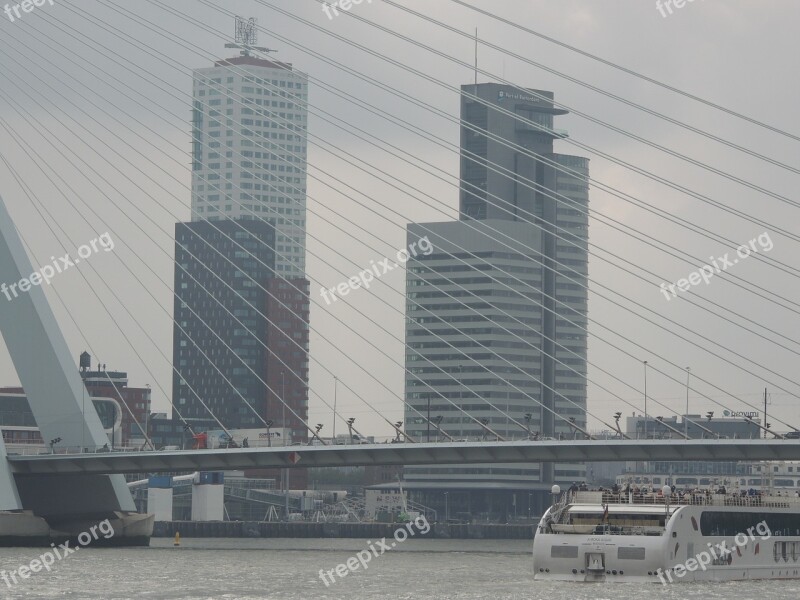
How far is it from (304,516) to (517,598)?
102m

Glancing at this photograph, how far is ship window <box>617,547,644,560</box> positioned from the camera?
48688 millimetres

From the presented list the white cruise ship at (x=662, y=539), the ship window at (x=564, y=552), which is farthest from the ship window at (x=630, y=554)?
the ship window at (x=564, y=552)

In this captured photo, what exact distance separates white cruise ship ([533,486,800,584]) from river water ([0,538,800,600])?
70 centimetres

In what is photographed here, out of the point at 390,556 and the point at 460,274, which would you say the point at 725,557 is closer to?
the point at 390,556

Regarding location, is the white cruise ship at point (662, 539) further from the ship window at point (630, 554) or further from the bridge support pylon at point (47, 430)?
the bridge support pylon at point (47, 430)

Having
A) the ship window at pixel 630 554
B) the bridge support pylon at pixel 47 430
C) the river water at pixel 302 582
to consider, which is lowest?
the river water at pixel 302 582

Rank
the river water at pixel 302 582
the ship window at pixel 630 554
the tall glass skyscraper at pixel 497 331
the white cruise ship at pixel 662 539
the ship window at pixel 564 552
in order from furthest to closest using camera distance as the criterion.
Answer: the tall glass skyscraper at pixel 497 331 < the ship window at pixel 564 552 < the white cruise ship at pixel 662 539 < the ship window at pixel 630 554 < the river water at pixel 302 582

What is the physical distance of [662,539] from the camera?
49.0 m

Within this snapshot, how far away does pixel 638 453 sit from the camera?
220ft

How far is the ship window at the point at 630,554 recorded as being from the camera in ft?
160

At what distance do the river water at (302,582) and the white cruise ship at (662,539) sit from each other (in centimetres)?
70

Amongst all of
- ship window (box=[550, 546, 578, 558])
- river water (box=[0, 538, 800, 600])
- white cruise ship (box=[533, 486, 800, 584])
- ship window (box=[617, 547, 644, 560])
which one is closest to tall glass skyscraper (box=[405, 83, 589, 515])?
river water (box=[0, 538, 800, 600])

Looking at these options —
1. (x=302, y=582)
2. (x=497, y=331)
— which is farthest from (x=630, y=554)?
(x=497, y=331)

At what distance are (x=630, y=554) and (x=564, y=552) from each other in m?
1.88
